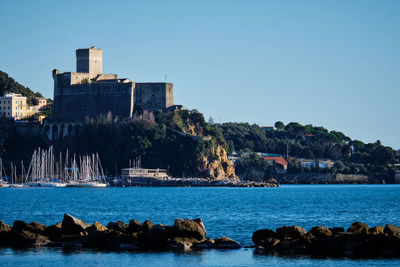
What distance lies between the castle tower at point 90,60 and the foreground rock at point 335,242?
81.6 m

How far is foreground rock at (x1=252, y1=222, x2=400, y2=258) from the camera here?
84.6ft

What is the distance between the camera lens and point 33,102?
Result: 119625mm

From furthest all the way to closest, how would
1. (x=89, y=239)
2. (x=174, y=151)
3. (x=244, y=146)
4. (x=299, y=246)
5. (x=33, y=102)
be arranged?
(x=244, y=146)
(x=33, y=102)
(x=174, y=151)
(x=89, y=239)
(x=299, y=246)

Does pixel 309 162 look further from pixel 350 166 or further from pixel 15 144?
pixel 15 144

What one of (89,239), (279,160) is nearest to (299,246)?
(89,239)

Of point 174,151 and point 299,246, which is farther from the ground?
point 174,151

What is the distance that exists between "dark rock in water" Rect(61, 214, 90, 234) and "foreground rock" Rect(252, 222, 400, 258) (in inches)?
248

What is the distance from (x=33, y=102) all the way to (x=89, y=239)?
309 ft

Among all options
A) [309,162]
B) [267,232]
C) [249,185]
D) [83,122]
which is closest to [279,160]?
[309,162]

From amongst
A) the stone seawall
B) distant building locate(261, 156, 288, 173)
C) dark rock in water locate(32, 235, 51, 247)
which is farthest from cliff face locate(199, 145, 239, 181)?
dark rock in water locate(32, 235, 51, 247)

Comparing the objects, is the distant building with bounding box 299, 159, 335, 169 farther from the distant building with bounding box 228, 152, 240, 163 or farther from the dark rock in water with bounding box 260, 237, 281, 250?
the dark rock in water with bounding box 260, 237, 281, 250

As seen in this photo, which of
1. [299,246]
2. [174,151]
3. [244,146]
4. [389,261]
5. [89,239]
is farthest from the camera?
[244,146]

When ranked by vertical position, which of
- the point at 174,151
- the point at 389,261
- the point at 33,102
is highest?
the point at 33,102

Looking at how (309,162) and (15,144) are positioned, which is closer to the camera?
(15,144)
